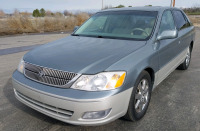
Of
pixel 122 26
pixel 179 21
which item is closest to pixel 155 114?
pixel 122 26

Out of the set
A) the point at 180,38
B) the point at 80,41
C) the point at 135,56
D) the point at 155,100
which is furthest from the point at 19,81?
the point at 180,38

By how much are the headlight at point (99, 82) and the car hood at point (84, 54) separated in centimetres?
7

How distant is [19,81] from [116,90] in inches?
53.8

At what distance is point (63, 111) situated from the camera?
221cm

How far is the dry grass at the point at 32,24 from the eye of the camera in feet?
58.9

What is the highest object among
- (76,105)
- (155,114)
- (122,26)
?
(122,26)

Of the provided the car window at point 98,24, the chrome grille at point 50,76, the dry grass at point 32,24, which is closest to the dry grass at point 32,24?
the dry grass at point 32,24

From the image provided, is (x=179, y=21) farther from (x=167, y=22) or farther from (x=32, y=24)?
(x=32, y=24)

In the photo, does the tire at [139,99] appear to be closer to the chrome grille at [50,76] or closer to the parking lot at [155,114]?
the parking lot at [155,114]

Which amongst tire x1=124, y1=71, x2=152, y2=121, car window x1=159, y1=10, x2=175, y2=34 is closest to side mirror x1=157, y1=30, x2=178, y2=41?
car window x1=159, y1=10, x2=175, y2=34

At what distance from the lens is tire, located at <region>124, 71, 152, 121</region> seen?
2443 mm

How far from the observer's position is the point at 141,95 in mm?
2723

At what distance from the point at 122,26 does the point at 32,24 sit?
1775 cm

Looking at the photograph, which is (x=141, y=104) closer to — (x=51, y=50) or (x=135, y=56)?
(x=135, y=56)
